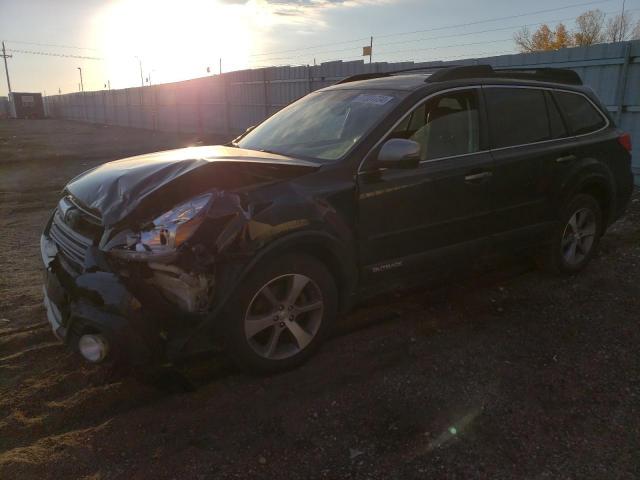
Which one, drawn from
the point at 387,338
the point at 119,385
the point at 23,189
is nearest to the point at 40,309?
the point at 119,385

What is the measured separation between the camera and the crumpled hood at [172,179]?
2764 millimetres

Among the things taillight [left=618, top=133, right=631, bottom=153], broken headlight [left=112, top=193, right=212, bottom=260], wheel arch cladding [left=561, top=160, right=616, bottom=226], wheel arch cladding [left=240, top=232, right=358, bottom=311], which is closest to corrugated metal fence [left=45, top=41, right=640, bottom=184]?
taillight [left=618, top=133, right=631, bottom=153]

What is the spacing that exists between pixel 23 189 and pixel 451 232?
1055cm

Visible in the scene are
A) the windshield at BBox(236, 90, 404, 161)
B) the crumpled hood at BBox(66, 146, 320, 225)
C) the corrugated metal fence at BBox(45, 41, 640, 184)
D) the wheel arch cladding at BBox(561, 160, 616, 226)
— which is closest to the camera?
the crumpled hood at BBox(66, 146, 320, 225)

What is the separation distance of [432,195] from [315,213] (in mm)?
988

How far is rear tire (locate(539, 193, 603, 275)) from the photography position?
178 inches

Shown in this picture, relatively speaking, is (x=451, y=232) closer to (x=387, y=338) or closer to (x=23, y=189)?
(x=387, y=338)

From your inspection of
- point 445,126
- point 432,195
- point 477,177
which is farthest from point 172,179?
point 477,177

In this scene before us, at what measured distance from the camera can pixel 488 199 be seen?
12.7ft

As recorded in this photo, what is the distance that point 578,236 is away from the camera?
4742 millimetres

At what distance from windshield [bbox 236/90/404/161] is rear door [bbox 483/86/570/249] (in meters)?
1.01

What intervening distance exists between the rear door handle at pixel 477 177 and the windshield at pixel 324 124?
0.79 meters

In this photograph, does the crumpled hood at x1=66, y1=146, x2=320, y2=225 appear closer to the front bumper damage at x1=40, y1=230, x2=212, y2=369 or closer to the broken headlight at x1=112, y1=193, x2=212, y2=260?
the broken headlight at x1=112, y1=193, x2=212, y2=260

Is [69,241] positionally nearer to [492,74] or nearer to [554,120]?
[492,74]
